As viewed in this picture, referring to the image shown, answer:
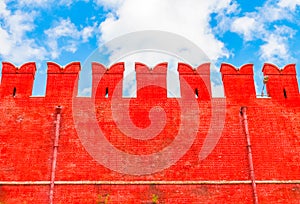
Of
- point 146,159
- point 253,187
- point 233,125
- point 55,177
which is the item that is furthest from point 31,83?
point 253,187

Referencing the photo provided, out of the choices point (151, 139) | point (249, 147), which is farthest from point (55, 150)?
point (249, 147)

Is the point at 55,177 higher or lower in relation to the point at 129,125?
lower

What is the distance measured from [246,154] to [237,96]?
2.20 m

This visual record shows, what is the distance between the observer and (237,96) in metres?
14.7

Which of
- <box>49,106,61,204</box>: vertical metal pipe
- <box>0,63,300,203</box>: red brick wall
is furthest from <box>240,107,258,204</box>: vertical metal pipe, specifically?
<box>49,106,61,204</box>: vertical metal pipe

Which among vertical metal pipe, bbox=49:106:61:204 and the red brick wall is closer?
vertical metal pipe, bbox=49:106:61:204

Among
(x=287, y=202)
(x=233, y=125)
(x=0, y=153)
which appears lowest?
(x=287, y=202)

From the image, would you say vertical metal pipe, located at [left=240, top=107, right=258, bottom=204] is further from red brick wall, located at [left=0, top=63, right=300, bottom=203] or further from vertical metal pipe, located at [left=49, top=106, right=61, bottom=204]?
vertical metal pipe, located at [left=49, top=106, right=61, bottom=204]

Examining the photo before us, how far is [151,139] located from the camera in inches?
545

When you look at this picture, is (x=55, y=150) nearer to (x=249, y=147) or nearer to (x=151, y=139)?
(x=151, y=139)

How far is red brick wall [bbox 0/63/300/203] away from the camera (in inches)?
508

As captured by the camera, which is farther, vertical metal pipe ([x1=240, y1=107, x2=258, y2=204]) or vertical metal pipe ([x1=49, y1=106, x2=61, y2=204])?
vertical metal pipe ([x1=240, y1=107, x2=258, y2=204])

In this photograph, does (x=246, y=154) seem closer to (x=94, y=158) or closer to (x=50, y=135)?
(x=94, y=158)

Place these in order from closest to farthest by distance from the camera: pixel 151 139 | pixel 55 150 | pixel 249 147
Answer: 1. pixel 55 150
2. pixel 249 147
3. pixel 151 139
